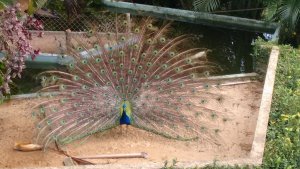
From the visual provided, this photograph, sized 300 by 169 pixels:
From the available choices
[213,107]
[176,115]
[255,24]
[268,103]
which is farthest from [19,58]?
[255,24]

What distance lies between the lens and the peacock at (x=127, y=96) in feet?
23.3

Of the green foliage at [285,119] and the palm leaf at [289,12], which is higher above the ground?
the palm leaf at [289,12]

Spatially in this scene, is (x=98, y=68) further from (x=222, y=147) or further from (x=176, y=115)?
(x=222, y=147)

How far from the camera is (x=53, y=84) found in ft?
24.9

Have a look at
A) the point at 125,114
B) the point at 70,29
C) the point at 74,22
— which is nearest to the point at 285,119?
the point at 125,114

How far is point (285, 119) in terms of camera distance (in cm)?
608

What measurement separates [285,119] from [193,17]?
234 inches

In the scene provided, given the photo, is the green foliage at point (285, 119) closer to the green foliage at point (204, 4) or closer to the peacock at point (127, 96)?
the peacock at point (127, 96)

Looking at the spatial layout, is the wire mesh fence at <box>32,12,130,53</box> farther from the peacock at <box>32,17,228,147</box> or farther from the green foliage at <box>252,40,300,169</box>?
the green foliage at <box>252,40,300,169</box>

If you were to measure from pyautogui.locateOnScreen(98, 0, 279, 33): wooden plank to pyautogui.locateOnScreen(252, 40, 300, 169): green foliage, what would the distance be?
113 inches

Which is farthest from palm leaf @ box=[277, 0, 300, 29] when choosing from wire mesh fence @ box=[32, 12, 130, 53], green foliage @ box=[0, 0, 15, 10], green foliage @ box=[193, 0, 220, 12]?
green foliage @ box=[0, 0, 15, 10]

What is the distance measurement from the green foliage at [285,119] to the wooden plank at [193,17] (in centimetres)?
287

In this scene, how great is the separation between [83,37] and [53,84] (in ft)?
7.28

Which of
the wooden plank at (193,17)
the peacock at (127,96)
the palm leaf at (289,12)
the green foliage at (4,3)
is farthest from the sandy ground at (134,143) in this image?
the wooden plank at (193,17)
